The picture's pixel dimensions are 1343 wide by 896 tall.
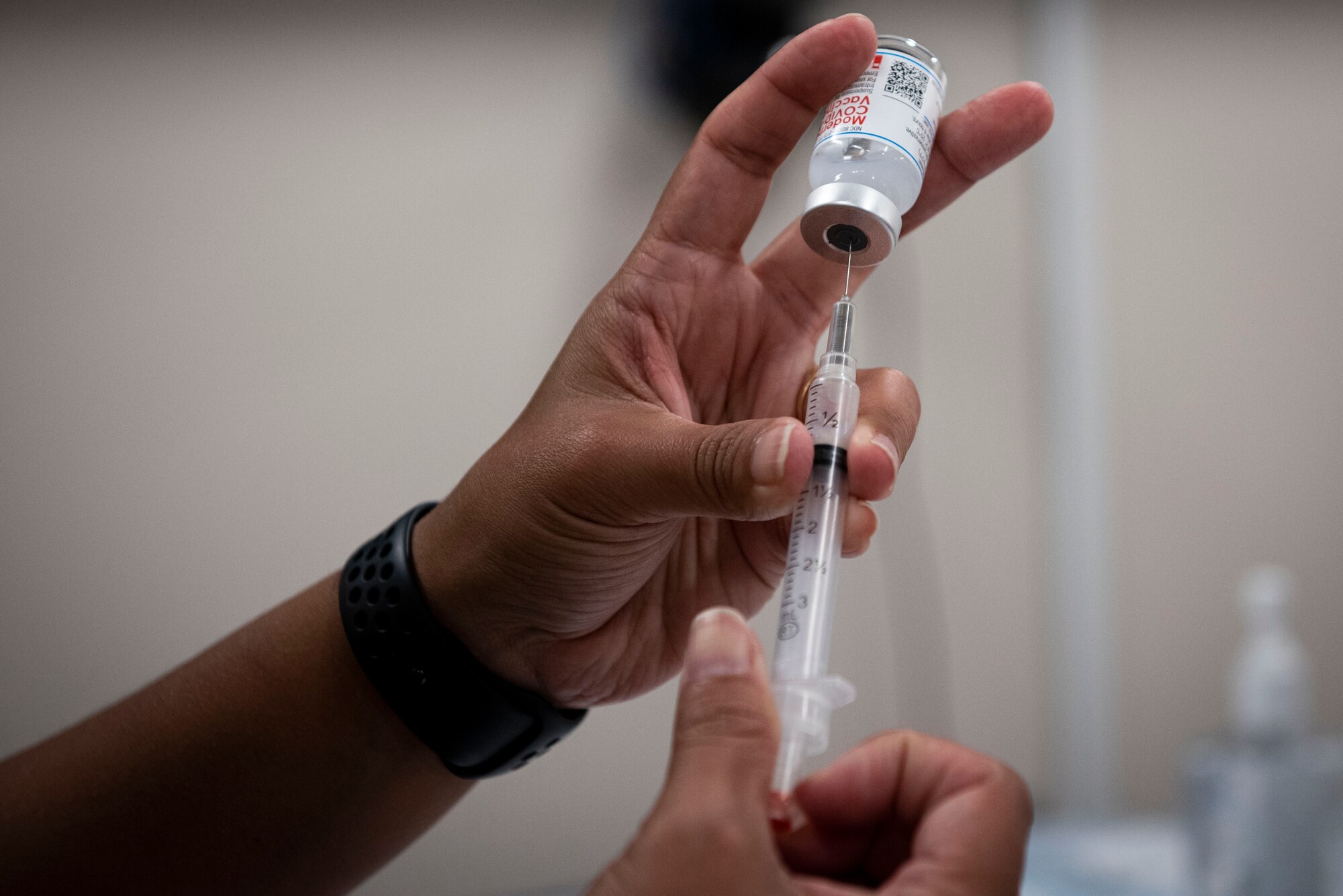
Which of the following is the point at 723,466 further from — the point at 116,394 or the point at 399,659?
the point at 116,394

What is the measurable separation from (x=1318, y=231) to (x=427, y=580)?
1.31 meters

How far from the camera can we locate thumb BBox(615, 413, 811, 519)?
53 cm

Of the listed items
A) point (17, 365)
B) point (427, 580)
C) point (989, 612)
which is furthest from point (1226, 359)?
point (17, 365)

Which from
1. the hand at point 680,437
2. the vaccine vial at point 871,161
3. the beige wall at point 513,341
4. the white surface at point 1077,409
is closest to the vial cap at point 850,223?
the vaccine vial at point 871,161

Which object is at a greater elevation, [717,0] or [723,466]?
[717,0]

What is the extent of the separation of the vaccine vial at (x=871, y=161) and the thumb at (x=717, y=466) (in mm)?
150

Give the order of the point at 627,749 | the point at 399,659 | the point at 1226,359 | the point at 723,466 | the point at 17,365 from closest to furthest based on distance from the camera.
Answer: the point at 723,466
the point at 399,659
the point at 17,365
the point at 627,749
the point at 1226,359

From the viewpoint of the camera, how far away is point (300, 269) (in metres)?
1.11

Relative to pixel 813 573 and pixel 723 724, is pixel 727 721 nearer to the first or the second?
pixel 723 724

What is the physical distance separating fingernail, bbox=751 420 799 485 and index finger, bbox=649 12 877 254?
0.86ft

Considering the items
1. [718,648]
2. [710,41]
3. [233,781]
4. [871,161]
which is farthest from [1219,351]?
[233,781]

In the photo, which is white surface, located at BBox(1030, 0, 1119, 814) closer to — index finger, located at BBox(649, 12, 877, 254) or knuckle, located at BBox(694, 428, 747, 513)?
index finger, located at BBox(649, 12, 877, 254)

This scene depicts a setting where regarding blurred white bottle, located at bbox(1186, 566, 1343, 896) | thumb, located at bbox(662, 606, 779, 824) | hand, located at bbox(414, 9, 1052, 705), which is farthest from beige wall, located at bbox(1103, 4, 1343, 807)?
thumb, located at bbox(662, 606, 779, 824)

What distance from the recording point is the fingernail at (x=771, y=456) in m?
0.52
